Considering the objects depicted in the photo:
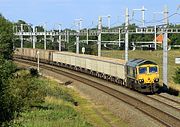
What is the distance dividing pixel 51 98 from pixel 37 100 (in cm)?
381

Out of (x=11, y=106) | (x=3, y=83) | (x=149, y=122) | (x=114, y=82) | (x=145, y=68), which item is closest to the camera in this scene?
(x=3, y=83)

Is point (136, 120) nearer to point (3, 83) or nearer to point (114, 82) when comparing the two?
point (3, 83)

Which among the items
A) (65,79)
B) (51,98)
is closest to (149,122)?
(51,98)

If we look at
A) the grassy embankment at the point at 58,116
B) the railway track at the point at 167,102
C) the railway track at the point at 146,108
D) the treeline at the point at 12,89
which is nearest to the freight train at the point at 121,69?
the railway track at the point at 167,102

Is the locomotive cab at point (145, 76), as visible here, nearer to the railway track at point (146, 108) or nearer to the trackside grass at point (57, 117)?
the railway track at point (146, 108)

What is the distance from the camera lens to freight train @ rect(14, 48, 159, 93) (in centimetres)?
3700

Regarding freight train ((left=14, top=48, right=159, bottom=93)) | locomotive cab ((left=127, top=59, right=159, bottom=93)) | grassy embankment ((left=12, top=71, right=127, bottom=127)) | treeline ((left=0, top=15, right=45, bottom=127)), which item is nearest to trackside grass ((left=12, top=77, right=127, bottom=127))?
grassy embankment ((left=12, top=71, right=127, bottom=127))

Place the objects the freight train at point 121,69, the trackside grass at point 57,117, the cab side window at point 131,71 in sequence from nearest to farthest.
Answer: the trackside grass at point 57,117
the freight train at point 121,69
the cab side window at point 131,71

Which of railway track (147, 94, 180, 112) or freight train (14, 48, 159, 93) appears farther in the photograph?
freight train (14, 48, 159, 93)

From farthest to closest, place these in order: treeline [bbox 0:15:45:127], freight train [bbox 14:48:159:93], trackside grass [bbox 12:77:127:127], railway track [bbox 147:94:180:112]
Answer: freight train [bbox 14:48:159:93], railway track [bbox 147:94:180:112], trackside grass [bbox 12:77:127:127], treeline [bbox 0:15:45:127]

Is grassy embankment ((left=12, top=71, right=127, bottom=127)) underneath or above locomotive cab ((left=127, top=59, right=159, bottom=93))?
underneath

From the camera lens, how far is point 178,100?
3328cm

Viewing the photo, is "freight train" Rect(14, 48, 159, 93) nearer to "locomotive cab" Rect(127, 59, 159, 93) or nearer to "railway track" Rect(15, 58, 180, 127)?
"locomotive cab" Rect(127, 59, 159, 93)

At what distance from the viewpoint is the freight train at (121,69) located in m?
37.0
